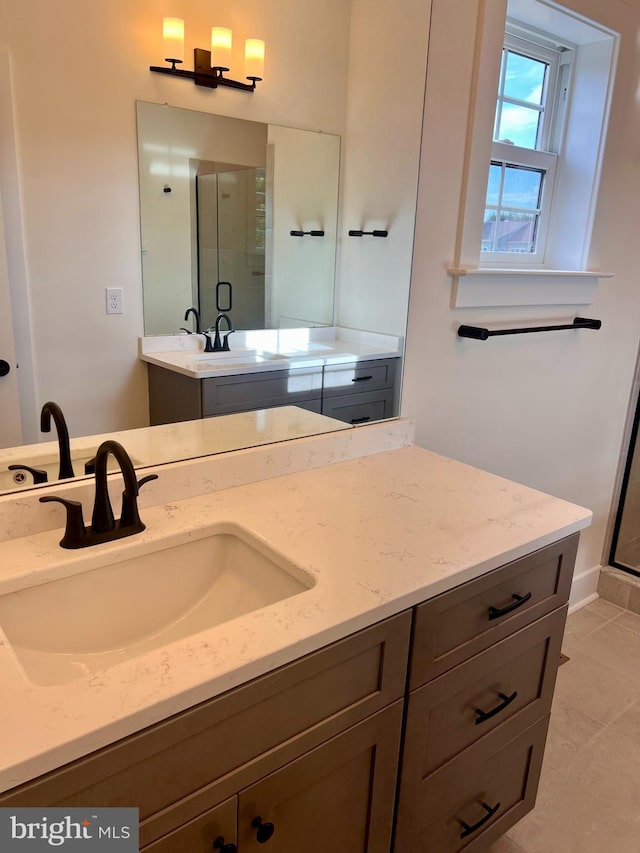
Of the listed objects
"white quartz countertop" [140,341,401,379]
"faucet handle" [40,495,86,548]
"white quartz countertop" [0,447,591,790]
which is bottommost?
"white quartz countertop" [0,447,591,790]

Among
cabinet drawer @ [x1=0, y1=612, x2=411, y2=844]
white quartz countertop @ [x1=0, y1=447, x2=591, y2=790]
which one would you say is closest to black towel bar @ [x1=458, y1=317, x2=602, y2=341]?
white quartz countertop @ [x1=0, y1=447, x2=591, y2=790]

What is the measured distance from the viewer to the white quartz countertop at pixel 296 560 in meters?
0.76

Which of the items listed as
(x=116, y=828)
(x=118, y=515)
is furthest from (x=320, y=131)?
(x=116, y=828)

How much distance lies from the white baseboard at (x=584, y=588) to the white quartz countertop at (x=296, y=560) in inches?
58.5

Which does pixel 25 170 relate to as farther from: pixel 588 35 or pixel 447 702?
pixel 588 35

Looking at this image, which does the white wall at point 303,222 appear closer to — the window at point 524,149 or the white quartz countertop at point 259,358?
the white quartz countertop at point 259,358

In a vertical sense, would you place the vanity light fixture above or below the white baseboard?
above

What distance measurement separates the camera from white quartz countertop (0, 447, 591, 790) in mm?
765

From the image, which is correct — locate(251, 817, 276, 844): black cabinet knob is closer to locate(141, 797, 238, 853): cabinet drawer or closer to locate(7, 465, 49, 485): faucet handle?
locate(141, 797, 238, 853): cabinet drawer

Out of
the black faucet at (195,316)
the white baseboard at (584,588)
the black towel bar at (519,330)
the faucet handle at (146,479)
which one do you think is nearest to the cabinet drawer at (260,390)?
the black faucet at (195,316)

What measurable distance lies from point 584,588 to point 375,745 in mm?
2050

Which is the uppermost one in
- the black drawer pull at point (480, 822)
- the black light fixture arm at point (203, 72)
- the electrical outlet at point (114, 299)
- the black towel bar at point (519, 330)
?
the black light fixture arm at point (203, 72)

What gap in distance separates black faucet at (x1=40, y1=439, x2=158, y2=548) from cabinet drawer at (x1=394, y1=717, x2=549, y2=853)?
748 mm

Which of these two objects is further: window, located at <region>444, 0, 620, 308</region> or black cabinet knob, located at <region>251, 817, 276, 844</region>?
window, located at <region>444, 0, 620, 308</region>
